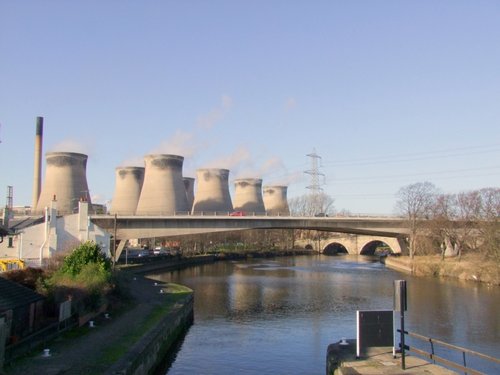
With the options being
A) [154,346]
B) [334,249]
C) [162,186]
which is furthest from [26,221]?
[334,249]

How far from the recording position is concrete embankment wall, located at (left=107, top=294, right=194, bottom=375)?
14.7 meters

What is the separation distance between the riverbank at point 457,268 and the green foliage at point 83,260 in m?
30.3

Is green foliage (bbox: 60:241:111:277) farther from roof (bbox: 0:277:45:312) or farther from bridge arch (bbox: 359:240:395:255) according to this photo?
bridge arch (bbox: 359:240:395:255)

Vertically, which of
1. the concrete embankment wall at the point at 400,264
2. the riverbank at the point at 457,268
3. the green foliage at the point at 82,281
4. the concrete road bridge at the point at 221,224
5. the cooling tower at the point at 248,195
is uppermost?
the cooling tower at the point at 248,195

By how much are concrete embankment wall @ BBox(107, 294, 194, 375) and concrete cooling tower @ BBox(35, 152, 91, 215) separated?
128ft

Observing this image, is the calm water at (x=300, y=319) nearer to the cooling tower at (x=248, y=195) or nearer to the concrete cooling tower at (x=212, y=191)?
the concrete cooling tower at (x=212, y=191)

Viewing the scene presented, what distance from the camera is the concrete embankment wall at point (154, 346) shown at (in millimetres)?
14734

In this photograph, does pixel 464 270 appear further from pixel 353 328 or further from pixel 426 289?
pixel 353 328

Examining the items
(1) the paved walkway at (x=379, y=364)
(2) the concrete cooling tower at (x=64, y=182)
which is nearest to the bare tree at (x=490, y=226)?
(1) the paved walkway at (x=379, y=364)

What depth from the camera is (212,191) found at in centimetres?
7725

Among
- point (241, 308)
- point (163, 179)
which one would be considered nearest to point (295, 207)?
point (163, 179)

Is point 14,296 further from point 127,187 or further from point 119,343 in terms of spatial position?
→ point 127,187

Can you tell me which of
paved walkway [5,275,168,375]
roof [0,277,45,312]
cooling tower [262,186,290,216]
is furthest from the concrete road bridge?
cooling tower [262,186,290,216]

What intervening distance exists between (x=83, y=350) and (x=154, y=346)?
275 cm
